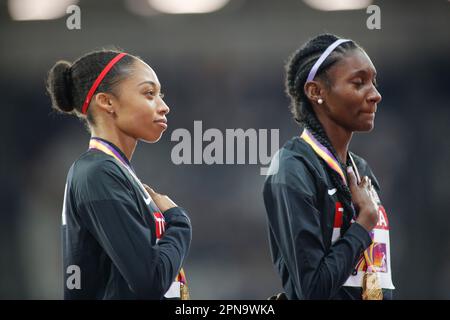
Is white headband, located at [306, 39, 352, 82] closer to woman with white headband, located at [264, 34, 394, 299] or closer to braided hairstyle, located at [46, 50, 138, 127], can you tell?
woman with white headband, located at [264, 34, 394, 299]

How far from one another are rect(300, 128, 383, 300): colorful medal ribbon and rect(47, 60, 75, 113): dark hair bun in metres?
0.78

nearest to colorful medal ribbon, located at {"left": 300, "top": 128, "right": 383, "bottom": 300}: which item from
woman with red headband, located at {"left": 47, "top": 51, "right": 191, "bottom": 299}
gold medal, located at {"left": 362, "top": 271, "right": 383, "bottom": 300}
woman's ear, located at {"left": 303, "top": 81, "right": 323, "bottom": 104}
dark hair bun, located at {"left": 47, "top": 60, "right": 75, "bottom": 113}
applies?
gold medal, located at {"left": 362, "top": 271, "right": 383, "bottom": 300}

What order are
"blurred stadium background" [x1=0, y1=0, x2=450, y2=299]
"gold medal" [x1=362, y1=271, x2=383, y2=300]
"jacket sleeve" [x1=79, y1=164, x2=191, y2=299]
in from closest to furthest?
1. "jacket sleeve" [x1=79, y1=164, x2=191, y2=299]
2. "gold medal" [x1=362, y1=271, x2=383, y2=300]
3. "blurred stadium background" [x1=0, y1=0, x2=450, y2=299]

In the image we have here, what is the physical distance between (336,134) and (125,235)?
75cm

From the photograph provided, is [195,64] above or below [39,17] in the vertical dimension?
below

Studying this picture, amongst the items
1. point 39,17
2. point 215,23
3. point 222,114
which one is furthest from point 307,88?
point 39,17

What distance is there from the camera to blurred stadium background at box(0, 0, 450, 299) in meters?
2.40

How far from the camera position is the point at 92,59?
2.13 m

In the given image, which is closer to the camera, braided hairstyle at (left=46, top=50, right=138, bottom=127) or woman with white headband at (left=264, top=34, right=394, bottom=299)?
woman with white headband at (left=264, top=34, right=394, bottom=299)

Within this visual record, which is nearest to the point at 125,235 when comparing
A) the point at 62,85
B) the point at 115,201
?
the point at 115,201

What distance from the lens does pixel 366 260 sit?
2051 millimetres
